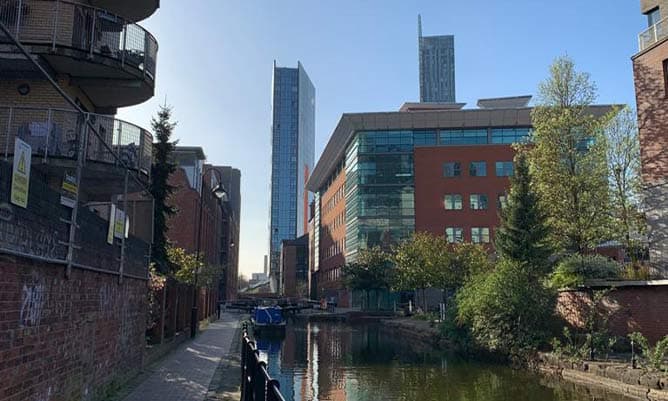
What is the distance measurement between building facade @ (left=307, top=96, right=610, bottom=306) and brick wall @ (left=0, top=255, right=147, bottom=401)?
54.8m

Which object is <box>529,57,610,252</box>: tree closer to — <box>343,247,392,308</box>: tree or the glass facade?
<box>343,247,392,308</box>: tree

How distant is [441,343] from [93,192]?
20498 mm

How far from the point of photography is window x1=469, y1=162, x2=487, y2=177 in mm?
64688

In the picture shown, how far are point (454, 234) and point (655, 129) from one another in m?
38.3

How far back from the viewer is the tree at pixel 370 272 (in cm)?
5903

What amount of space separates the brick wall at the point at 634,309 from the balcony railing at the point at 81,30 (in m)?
19.4

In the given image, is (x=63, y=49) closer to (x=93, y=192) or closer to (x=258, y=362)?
(x=93, y=192)

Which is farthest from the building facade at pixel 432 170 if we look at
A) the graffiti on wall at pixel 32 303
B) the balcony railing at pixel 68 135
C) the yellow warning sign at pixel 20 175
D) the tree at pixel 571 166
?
the yellow warning sign at pixel 20 175

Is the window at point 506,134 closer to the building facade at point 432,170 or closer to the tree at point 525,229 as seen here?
the building facade at point 432,170

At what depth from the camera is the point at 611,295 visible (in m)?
22.9

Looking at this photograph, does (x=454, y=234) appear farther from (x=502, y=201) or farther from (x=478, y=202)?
(x=502, y=201)

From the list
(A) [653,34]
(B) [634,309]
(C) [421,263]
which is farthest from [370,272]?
(B) [634,309]

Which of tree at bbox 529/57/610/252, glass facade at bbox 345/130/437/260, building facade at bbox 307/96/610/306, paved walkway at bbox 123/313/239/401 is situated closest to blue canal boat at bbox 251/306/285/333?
paved walkway at bbox 123/313/239/401

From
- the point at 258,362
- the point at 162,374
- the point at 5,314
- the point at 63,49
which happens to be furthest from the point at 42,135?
the point at 258,362
